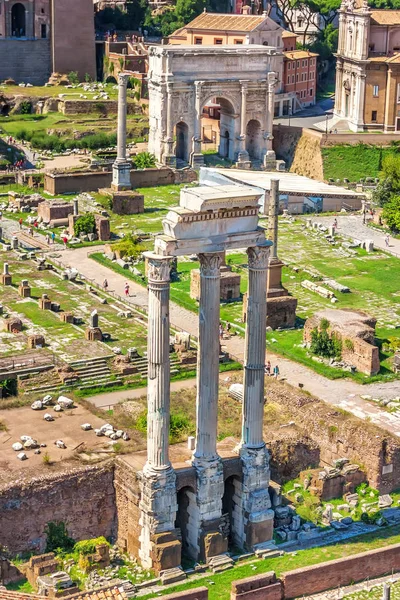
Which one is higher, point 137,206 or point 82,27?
point 82,27

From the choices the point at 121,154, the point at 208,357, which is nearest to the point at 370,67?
the point at 121,154

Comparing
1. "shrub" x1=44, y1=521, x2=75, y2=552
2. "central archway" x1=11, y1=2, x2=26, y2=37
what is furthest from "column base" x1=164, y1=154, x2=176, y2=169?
"shrub" x1=44, y1=521, x2=75, y2=552

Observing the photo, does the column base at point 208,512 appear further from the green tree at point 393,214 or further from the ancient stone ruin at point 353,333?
the green tree at point 393,214

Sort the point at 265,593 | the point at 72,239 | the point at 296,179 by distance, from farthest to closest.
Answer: the point at 296,179 → the point at 72,239 → the point at 265,593

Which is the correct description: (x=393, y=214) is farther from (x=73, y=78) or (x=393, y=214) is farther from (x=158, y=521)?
(x=73, y=78)

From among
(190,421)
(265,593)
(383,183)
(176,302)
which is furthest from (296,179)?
(265,593)

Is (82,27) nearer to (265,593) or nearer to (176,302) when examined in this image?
(176,302)

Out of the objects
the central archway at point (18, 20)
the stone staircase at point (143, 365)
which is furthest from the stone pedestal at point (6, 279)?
the central archway at point (18, 20)
